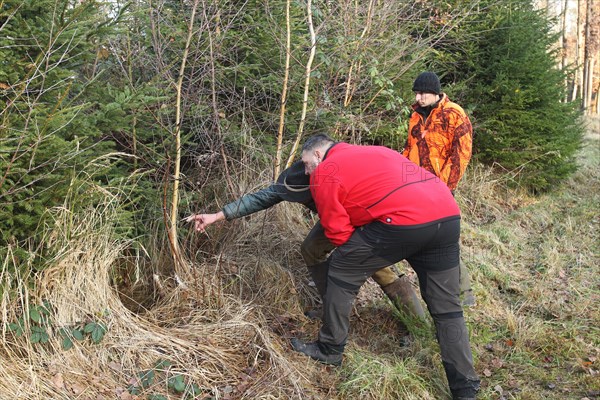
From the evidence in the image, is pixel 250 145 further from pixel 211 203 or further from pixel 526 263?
pixel 526 263

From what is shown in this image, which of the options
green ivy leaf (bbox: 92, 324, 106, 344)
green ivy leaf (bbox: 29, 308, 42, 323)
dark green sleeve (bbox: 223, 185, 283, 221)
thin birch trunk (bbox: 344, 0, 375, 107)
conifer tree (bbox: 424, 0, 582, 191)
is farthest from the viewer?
conifer tree (bbox: 424, 0, 582, 191)

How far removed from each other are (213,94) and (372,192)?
162 cm

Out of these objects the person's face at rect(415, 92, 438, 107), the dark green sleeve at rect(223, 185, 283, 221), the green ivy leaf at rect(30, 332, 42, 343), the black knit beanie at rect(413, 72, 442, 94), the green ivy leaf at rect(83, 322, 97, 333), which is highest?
the black knit beanie at rect(413, 72, 442, 94)

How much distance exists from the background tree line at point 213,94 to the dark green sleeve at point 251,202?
507mm

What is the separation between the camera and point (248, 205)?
4.50m

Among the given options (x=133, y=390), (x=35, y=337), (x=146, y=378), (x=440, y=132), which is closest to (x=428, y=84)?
(x=440, y=132)

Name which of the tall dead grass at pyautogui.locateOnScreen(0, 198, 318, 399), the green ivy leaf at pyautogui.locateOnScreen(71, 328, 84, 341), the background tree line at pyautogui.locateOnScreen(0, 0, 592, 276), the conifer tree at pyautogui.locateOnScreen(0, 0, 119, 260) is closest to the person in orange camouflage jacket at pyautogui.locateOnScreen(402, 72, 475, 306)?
the background tree line at pyautogui.locateOnScreen(0, 0, 592, 276)

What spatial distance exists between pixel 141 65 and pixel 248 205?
5.57 feet

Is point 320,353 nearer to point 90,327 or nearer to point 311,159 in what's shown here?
point 311,159

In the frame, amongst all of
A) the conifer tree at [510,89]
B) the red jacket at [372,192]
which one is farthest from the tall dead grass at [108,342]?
the conifer tree at [510,89]

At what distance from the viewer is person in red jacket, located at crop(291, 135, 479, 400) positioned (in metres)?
3.71

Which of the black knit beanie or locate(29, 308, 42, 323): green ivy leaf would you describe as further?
the black knit beanie

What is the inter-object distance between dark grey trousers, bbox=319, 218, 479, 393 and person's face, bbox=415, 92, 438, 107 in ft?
5.47

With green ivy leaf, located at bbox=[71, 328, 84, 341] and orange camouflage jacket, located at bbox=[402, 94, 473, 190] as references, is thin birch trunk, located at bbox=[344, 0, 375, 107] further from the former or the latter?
green ivy leaf, located at bbox=[71, 328, 84, 341]
